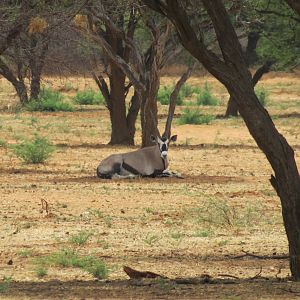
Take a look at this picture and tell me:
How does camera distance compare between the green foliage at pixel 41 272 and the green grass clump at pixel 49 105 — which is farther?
the green grass clump at pixel 49 105

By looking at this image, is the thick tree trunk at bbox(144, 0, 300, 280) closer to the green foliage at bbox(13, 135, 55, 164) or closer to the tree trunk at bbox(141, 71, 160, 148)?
the tree trunk at bbox(141, 71, 160, 148)

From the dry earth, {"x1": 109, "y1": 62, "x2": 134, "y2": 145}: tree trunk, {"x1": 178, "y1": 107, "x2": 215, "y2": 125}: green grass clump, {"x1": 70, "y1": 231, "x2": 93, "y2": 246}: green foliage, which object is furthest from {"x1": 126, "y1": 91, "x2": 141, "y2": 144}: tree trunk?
{"x1": 70, "y1": 231, "x2": 93, "y2": 246}: green foliage

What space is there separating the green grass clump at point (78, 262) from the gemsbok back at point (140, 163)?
8765 millimetres

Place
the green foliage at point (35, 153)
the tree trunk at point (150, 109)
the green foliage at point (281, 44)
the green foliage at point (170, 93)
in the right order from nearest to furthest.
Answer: the tree trunk at point (150, 109)
the green foliage at point (35, 153)
the green foliage at point (281, 44)
the green foliage at point (170, 93)

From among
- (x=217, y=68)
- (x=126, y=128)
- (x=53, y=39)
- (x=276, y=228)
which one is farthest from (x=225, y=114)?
(x=217, y=68)

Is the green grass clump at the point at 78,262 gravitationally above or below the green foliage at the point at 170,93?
below

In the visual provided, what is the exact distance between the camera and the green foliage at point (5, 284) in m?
8.91

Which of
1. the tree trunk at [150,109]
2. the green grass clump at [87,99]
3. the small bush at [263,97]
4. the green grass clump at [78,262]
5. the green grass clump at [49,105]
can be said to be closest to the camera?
the green grass clump at [78,262]

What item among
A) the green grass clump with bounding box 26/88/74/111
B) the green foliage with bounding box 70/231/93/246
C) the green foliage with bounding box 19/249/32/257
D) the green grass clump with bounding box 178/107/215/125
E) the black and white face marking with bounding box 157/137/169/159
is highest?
the green grass clump with bounding box 26/88/74/111

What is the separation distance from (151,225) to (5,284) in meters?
5.40

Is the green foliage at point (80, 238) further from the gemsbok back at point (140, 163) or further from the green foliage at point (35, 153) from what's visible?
the green foliage at point (35, 153)

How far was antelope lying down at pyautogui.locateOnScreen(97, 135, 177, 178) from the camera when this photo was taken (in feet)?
68.2

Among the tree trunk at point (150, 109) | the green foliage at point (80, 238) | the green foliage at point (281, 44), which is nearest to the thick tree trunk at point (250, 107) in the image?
the green foliage at point (80, 238)

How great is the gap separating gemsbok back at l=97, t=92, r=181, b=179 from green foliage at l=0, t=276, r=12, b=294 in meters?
10.1
